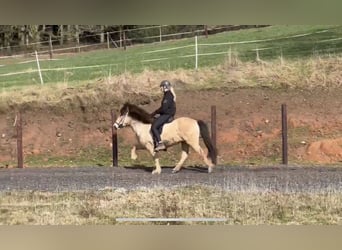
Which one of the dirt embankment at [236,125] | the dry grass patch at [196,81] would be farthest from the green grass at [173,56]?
the dirt embankment at [236,125]

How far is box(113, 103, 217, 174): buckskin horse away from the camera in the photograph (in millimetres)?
9180

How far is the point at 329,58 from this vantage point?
45.4 ft

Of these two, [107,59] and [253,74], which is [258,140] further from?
[107,59]

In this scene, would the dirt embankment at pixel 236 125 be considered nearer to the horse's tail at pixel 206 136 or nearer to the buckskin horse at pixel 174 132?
the horse's tail at pixel 206 136

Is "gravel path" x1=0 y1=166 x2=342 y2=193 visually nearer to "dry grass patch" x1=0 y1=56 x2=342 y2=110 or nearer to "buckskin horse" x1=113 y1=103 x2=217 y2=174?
"buckskin horse" x1=113 y1=103 x2=217 y2=174

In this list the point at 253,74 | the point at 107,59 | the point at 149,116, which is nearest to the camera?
the point at 149,116

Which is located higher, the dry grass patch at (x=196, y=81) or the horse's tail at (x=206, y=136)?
the dry grass patch at (x=196, y=81)

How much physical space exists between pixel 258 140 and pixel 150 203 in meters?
6.03

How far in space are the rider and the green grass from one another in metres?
4.72

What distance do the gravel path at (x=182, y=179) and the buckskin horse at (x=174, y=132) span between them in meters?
0.26

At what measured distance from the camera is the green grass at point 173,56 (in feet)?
46.2

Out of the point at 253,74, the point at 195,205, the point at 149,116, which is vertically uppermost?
the point at 253,74

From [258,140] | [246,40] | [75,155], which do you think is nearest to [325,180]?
[258,140]

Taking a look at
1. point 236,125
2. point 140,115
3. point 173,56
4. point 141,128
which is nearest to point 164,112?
point 140,115
